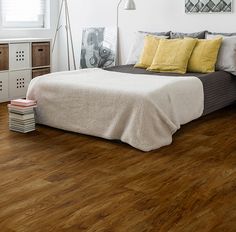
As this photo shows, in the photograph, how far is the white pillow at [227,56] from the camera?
187 inches

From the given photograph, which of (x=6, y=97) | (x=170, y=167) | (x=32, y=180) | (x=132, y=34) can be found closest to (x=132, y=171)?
(x=170, y=167)

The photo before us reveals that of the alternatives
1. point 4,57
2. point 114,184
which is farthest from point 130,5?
point 114,184

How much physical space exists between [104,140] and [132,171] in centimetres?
79

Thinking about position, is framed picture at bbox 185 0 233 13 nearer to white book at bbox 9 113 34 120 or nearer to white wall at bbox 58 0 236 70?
white wall at bbox 58 0 236 70

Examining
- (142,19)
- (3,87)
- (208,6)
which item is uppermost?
(208,6)

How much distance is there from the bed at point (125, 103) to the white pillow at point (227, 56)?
32 centimetres

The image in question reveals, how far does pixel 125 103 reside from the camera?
11.7 feet

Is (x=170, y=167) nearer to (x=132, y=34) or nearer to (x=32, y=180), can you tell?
(x=32, y=180)

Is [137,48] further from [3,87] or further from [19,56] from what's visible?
[3,87]

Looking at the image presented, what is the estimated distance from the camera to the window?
5.85m

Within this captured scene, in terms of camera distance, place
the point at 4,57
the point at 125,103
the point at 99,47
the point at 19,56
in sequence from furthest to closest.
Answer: the point at 99,47, the point at 19,56, the point at 4,57, the point at 125,103

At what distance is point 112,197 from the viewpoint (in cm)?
261

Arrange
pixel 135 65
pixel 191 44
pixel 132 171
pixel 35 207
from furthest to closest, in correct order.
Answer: pixel 135 65 < pixel 191 44 < pixel 132 171 < pixel 35 207

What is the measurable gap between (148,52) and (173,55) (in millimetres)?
385
